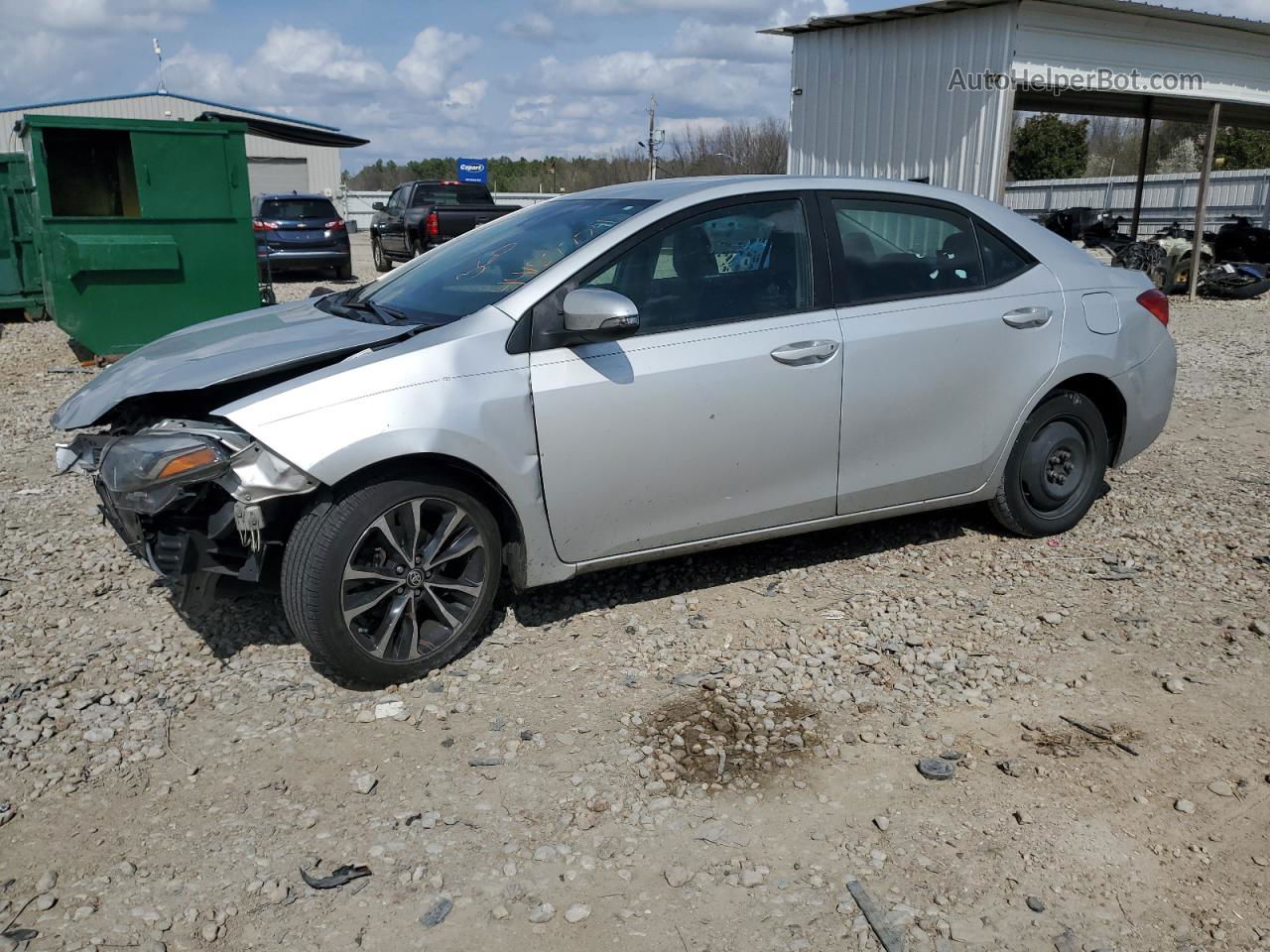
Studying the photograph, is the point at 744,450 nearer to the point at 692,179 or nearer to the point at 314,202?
the point at 692,179

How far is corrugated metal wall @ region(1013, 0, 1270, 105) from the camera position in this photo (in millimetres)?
13258

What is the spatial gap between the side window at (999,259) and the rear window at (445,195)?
18710mm

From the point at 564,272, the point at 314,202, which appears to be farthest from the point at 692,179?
the point at 314,202

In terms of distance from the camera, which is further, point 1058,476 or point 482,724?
point 1058,476

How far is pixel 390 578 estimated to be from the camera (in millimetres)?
3846

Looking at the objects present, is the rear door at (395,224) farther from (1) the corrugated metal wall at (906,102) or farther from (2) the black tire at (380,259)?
(1) the corrugated metal wall at (906,102)

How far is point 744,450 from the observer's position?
434 centimetres

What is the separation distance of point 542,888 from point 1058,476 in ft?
11.7

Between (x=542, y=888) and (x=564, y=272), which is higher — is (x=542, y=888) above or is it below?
below

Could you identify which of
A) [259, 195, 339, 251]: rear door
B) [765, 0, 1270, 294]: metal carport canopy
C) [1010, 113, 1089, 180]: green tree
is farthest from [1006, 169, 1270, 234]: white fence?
[259, 195, 339, 251]: rear door

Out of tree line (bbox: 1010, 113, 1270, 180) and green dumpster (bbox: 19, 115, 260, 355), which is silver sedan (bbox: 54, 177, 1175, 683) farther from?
tree line (bbox: 1010, 113, 1270, 180)

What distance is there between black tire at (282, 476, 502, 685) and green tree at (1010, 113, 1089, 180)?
4161cm

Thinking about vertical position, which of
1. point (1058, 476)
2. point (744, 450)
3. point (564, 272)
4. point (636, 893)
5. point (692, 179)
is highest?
point (692, 179)

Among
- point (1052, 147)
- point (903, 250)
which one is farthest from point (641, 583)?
point (1052, 147)
